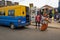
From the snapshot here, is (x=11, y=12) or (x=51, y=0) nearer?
(x=11, y=12)

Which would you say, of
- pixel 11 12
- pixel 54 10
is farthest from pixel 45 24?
pixel 54 10

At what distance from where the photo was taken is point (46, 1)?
2411 centimetres

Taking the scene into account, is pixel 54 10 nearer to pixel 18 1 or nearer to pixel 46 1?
pixel 46 1

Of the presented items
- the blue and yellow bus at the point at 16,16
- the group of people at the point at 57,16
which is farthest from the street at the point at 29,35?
the group of people at the point at 57,16

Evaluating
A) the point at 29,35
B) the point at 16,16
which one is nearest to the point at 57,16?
the point at 16,16

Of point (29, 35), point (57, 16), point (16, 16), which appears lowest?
point (29, 35)

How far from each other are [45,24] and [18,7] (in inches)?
130

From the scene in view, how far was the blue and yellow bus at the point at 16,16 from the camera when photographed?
15145 mm

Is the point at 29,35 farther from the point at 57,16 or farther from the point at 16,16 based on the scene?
the point at 57,16

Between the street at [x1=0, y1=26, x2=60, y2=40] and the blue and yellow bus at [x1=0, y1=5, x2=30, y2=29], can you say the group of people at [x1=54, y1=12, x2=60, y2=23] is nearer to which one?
the blue and yellow bus at [x1=0, y1=5, x2=30, y2=29]

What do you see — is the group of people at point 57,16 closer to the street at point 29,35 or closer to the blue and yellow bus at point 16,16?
the blue and yellow bus at point 16,16

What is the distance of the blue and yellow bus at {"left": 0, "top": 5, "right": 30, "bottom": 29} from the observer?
15.1 m

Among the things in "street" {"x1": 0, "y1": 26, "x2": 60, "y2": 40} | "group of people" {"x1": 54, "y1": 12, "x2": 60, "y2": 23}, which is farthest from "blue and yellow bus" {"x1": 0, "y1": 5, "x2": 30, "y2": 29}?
"group of people" {"x1": 54, "y1": 12, "x2": 60, "y2": 23}

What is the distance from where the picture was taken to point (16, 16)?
1527cm
